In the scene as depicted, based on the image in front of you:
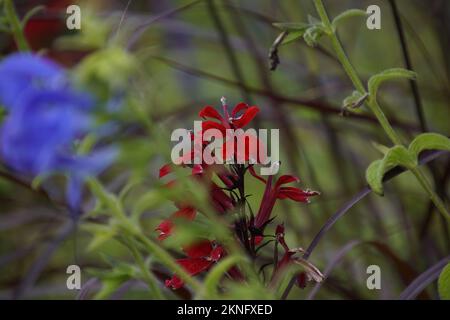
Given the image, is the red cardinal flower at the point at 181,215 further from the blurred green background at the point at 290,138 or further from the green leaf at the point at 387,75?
the green leaf at the point at 387,75

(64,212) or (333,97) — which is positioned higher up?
(333,97)

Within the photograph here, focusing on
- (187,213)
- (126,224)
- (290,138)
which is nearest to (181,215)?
(187,213)

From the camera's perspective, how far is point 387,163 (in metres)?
0.55

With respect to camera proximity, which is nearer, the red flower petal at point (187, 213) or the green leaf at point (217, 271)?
the green leaf at point (217, 271)

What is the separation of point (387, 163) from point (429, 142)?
0.15 ft

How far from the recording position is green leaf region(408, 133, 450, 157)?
22.2 inches

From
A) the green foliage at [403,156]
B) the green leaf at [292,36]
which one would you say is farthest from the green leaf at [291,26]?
the green foliage at [403,156]

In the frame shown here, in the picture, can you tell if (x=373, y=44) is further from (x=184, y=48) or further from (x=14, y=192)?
(x=14, y=192)

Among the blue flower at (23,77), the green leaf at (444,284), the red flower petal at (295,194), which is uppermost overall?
the red flower petal at (295,194)

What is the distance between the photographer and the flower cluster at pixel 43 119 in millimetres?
362

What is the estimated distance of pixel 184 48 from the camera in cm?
158

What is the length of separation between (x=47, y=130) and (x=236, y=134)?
204 mm

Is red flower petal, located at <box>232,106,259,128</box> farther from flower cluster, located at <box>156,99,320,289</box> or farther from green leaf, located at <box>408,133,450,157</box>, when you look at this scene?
green leaf, located at <box>408,133,450,157</box>
